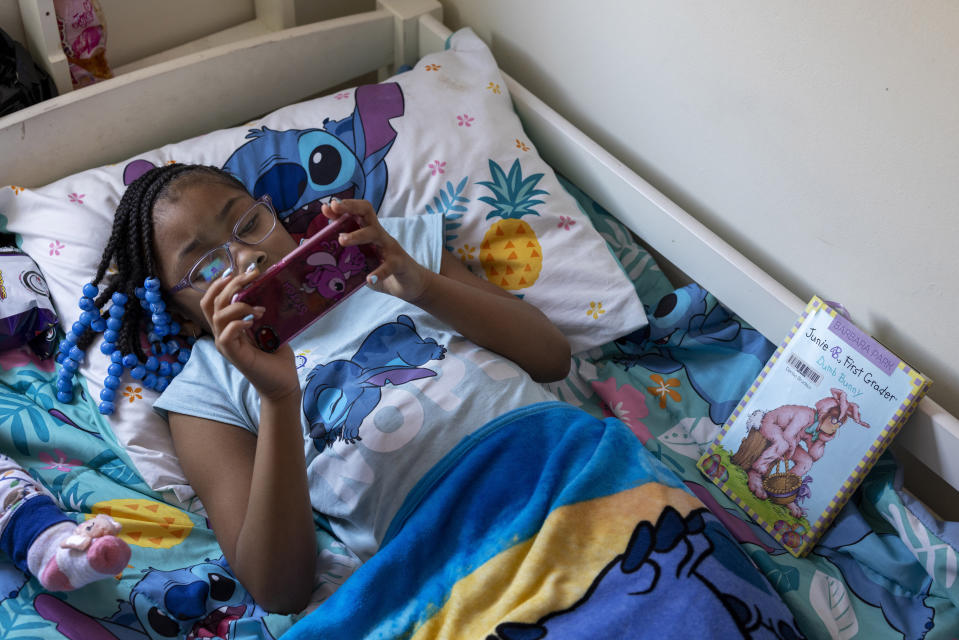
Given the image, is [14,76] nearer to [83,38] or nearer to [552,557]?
[83,38]

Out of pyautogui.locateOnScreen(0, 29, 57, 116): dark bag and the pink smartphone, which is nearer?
the pink smartphone

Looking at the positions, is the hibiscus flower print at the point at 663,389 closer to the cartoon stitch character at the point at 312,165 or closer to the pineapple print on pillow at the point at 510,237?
the pineapple print on pillow at the point at 510,237

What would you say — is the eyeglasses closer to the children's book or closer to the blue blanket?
the blue blanket

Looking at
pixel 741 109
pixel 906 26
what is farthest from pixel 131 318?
pixel 906 26

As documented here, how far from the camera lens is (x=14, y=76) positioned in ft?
4.45

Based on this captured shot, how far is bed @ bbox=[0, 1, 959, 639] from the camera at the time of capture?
1.05m

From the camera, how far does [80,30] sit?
1424 mm

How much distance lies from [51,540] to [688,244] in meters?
0.97

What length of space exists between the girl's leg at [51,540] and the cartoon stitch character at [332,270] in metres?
0.37

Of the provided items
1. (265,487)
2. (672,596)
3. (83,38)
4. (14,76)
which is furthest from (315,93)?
(672,596)

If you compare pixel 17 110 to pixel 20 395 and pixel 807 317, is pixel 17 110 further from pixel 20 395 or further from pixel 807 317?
pixel 807 317

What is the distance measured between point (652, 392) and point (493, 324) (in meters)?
0.32

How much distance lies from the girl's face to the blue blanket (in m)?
0.38

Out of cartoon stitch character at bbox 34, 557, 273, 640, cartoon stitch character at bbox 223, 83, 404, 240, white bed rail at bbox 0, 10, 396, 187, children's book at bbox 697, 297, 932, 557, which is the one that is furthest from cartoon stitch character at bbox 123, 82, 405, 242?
children's book at bbox 697, 297, 932, 557
